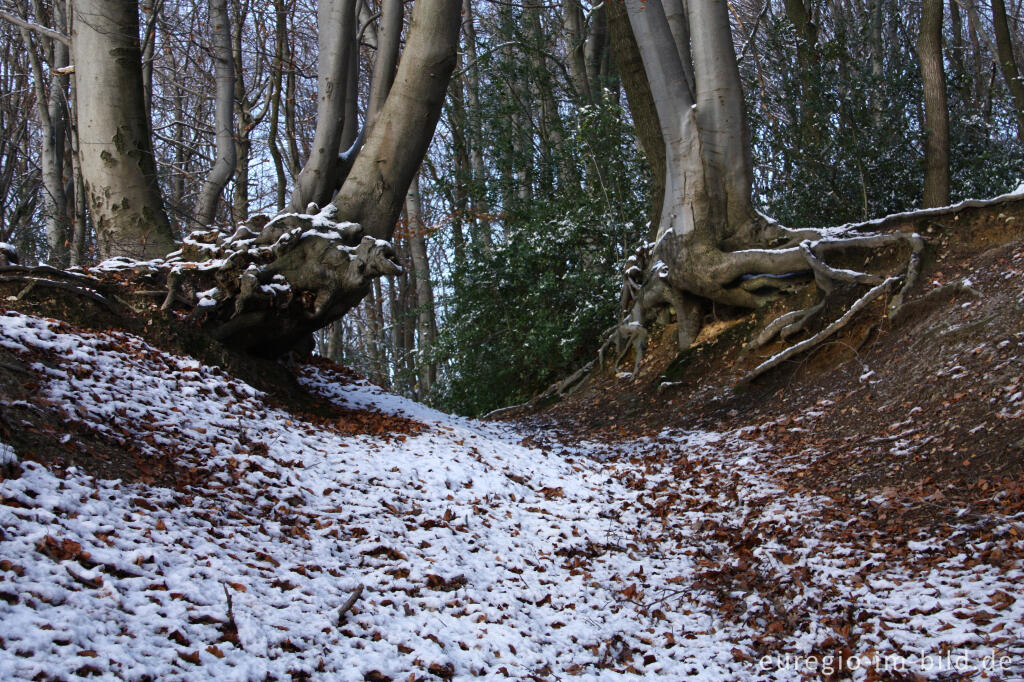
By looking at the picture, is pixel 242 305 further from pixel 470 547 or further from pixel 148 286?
pixel 470 547

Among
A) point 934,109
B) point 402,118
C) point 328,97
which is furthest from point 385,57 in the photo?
point 934,109

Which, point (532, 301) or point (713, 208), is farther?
point (532, 301)

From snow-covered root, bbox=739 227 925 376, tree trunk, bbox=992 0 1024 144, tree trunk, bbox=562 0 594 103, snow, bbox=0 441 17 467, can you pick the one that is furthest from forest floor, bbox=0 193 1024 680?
tree trunk, bbox=562 0 594 103

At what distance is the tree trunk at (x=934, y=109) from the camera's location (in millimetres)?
9297

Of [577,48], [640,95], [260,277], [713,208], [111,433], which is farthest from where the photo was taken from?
[577,48]

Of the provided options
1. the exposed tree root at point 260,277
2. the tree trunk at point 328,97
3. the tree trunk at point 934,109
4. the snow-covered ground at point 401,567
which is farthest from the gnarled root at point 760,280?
the tree trunk at point 328,97

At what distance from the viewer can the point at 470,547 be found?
4145 mm

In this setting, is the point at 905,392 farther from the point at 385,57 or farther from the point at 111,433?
the point at 385,57

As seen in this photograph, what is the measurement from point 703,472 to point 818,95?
23.8 ft

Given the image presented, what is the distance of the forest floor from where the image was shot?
270 cm

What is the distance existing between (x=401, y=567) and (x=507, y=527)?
110cm

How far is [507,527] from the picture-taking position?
15.1 ft

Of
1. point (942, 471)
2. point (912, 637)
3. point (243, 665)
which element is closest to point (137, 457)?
point (243, 665)

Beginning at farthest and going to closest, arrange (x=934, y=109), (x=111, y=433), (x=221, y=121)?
(x=934, y=109)
(x=221, y=121)
(x=111, y=433)
